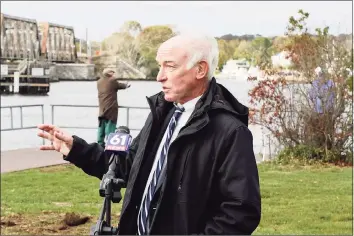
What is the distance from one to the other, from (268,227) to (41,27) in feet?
21.9

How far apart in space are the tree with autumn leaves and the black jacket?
37.5ft

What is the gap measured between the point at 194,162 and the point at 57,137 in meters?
0.73

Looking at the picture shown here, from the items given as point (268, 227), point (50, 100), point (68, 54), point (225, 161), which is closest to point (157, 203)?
point (225, 161)

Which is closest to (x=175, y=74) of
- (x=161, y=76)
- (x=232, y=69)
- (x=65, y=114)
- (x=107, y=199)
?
(x=161, y=76)

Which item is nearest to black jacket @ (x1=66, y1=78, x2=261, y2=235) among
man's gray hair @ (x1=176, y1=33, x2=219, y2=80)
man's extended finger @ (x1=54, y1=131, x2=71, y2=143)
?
man's gray hair @ (x1=176, y1=33, x2=219, y2=80)

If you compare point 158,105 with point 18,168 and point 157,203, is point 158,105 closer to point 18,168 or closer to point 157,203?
point 157,203

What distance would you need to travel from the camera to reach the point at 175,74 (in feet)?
8.59

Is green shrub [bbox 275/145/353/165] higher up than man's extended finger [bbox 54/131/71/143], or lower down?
lower down

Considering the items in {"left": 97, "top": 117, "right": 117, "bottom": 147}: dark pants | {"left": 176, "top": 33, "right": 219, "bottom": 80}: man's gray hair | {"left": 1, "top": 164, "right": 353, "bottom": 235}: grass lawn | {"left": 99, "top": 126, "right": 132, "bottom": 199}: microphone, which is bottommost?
{"left": 1, "top": 164, "right": 353, "bottom": 235}: grass lawn

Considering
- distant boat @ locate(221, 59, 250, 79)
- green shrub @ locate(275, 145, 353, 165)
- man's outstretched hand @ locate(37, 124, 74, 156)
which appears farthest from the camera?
green shrub @ locate(275, 145, 353, 165)

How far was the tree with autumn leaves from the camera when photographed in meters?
13.9

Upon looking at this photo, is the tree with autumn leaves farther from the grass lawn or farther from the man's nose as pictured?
the man's nose

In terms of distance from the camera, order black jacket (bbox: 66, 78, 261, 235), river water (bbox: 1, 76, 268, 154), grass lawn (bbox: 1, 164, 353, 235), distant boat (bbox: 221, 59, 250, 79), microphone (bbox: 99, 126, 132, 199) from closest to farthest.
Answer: black jacket (bbox: 66, 78, 261, 235), microphone (bbox: 99, 126, 132, 199), distant boat (bbox: 221, 59, 250, 79), grass lawn (bbox: 1, 164, 353, 235), river water (bbox: 1, 76, 268, 154)

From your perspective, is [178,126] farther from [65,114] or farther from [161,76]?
[65,114]
